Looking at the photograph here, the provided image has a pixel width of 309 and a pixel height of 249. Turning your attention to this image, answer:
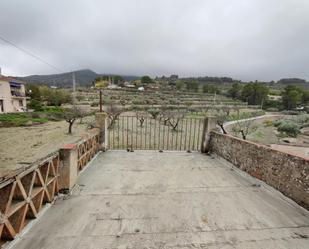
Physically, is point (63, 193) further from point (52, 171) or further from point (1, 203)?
point (1, 203)

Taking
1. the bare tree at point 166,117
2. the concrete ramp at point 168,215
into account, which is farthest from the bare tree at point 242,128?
the concrete ramp at point 168,215

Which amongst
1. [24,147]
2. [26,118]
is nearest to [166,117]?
[24,147]

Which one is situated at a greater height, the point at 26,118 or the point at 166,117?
the point at 166,117

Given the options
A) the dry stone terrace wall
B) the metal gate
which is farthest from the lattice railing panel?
the dry stone terrace wall

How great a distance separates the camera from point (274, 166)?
3195 millimetres

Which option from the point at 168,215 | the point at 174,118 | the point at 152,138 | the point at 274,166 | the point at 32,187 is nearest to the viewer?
the point at 32,187

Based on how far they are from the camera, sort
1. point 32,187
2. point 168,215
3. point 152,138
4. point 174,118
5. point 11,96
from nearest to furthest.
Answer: point 32,187 → point 168,215 → point 152,138 → point 174,118 → point 11,96

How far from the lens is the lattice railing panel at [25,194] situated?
180cm

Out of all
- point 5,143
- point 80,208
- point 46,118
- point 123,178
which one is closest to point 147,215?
point 80,208

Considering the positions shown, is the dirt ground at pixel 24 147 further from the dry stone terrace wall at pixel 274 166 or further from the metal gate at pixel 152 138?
the dry stone terrace wall at pixel 274 166

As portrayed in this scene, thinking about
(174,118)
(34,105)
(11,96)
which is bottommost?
(34,105)

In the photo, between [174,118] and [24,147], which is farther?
[174,118]

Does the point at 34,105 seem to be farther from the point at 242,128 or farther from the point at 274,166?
the point at 274,166

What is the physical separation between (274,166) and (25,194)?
12.1ft
